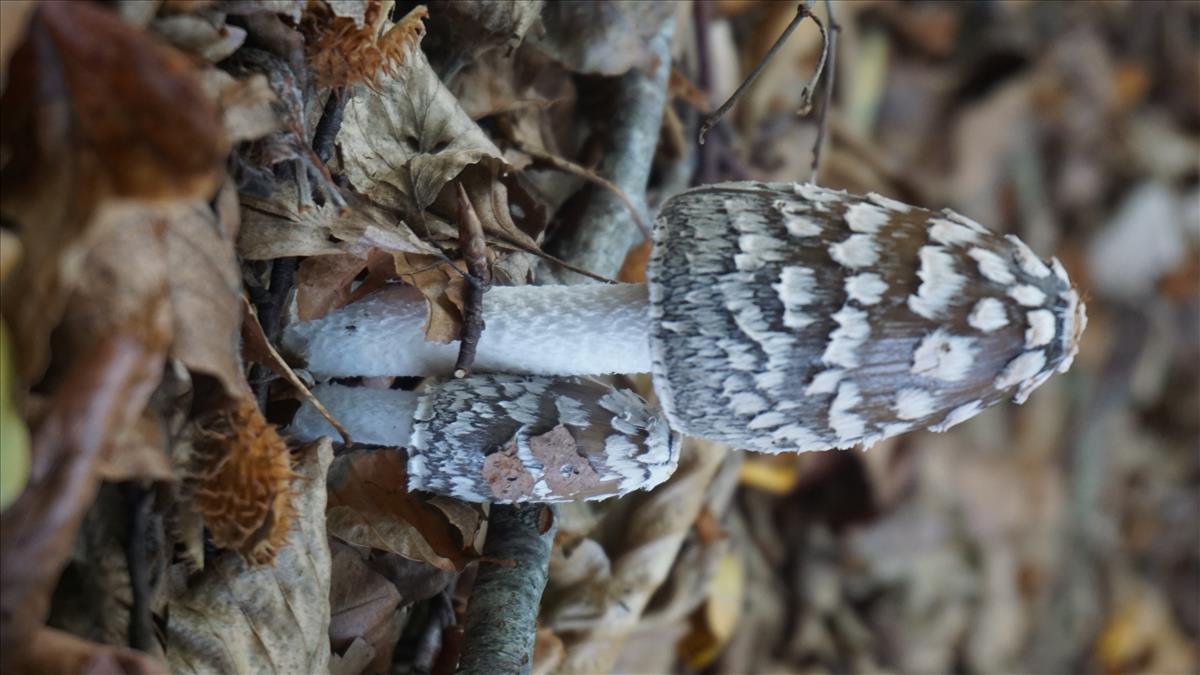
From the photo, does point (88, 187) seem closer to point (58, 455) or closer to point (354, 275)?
point (58, 455)

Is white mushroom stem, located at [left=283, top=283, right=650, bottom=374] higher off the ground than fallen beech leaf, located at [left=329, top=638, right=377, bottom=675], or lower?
higher

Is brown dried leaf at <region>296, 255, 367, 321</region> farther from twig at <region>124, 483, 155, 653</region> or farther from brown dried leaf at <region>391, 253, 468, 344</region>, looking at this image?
twig at <region>124, 483, 155, 653</region>

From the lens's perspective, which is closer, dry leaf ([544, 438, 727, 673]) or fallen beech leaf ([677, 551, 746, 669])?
dry leaf ([544, 438, 727, 673])

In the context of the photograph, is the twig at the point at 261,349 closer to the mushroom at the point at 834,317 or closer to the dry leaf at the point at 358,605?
the dry leaf at the point at 358,605

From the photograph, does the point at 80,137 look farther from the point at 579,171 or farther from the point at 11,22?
the point at 579,171

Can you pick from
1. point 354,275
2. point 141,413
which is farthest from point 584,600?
point 141,413

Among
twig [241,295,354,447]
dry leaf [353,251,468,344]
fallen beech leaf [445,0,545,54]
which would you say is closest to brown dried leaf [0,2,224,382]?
twig [241,295,354,447]

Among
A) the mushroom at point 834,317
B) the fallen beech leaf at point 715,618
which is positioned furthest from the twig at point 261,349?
the fallen beech leaf at point 715,618
